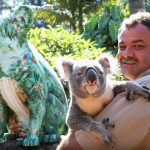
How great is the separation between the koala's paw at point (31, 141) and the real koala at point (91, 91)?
3.95ft

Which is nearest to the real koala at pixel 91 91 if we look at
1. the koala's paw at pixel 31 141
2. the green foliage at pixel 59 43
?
the koala's paw at pixel 31 141

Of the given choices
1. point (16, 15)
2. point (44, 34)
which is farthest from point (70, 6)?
point (16, 15)

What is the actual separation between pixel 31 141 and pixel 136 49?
1671 millimetres

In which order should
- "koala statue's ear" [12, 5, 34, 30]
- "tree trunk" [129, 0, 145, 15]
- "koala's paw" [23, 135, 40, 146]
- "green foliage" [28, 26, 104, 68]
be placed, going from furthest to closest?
"tree trunk" [129, 0, 145, 15] → "green foliage" [28, 26, 104, 68] → "koala statue's ear" [12, 5, 34, 30] → "koala's paw" [23, 135, 40, 146]

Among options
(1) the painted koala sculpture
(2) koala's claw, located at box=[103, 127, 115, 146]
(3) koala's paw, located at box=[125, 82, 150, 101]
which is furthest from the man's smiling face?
(1) the painted koala sculpture

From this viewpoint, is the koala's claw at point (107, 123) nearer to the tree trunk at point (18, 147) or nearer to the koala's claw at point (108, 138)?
the koala's claw at point (108, 138)

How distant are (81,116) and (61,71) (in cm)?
40

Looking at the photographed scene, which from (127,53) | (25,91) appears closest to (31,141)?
(25,91)

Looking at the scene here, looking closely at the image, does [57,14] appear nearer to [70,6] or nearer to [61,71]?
[70,6]

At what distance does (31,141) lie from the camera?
4.41m

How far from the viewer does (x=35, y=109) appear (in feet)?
14.8

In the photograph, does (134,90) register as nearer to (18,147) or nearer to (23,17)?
(18,147)

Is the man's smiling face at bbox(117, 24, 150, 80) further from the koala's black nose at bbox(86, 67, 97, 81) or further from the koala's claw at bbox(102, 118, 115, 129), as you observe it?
the koala's claw at bbox(102, 118, 115, 129)

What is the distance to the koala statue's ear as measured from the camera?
15.5 ft
